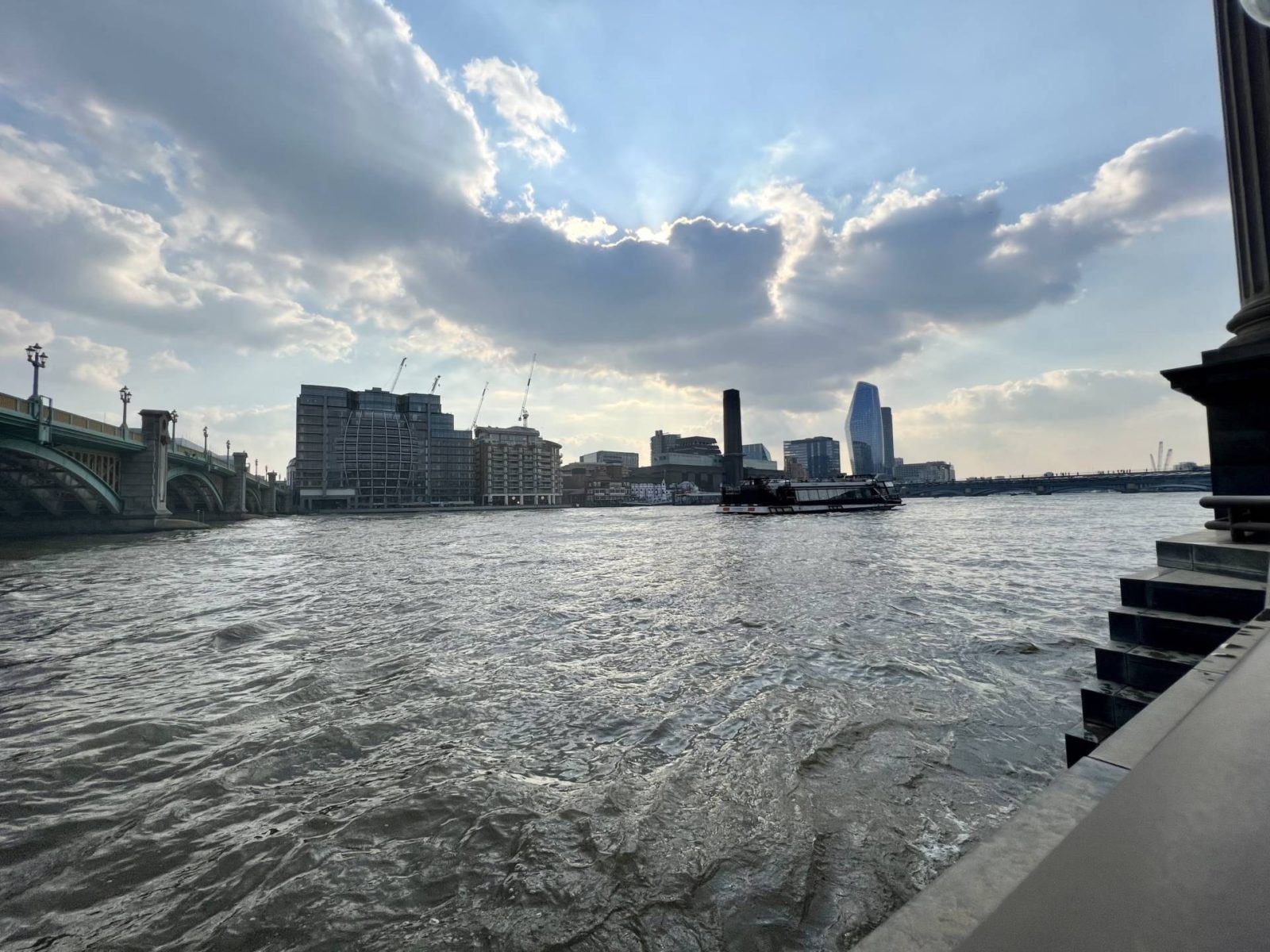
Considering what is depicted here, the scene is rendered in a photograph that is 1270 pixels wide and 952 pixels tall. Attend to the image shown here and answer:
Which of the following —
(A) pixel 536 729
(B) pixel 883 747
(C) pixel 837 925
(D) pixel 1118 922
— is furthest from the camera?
(A) pixel 536 729

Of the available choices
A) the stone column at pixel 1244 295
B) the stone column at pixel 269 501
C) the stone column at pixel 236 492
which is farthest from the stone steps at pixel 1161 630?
the stone column at pixel 269 501

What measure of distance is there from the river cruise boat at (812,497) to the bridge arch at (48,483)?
6728cm

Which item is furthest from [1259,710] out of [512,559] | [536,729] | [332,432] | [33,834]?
[332,432]

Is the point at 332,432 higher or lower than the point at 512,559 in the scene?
higher

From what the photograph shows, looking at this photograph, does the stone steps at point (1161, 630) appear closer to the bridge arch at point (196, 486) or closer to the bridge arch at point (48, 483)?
the bridge arch at point (48, 483)

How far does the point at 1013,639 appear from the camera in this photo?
8.49m

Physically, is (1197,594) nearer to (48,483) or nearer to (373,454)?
(48,483)

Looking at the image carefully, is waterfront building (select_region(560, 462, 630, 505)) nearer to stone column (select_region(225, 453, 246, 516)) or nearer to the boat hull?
the boat hull

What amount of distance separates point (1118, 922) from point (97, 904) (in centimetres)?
480

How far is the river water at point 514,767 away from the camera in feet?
9.86

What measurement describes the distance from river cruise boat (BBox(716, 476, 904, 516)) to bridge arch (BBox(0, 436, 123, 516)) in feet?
221

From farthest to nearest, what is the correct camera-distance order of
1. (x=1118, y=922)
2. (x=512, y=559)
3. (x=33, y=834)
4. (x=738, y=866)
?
(x=512, y=559) < (x=33, y=834) < (x=738, y=866) < (x=1118, y=922)

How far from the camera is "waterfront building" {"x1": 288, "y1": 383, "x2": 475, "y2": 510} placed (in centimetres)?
14000

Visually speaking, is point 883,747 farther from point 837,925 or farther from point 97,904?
point 97,904
